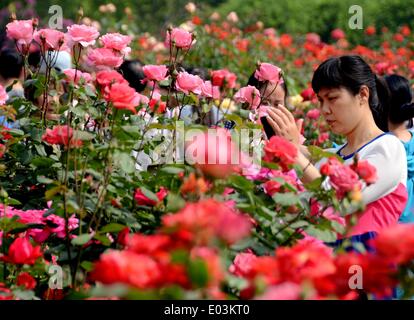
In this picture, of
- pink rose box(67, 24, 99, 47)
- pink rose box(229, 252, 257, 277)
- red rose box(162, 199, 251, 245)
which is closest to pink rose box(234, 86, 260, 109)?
pink rose box(67, 24, 99, 47)

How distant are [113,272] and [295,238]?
77 centimetres

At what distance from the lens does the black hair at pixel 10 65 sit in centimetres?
440

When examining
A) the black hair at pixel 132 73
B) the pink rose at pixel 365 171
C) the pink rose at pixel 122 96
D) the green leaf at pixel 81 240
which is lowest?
the green leaf at pixel 81 240

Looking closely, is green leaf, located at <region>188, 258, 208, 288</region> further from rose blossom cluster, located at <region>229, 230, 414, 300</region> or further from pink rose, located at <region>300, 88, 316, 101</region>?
pink rose, located at <region>300, 88, 316, 101</region>

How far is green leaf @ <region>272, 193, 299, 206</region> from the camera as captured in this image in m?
1.78

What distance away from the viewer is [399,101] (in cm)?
363

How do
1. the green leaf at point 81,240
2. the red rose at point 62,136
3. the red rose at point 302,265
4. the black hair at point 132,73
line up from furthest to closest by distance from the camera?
1. the black hair at point 132,73
2. the red rose at point 62,136
3. the green leaf at point 81,240
4. the red rose at point 302,265

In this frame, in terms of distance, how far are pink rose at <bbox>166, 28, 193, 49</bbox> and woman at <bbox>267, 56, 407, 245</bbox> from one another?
0.46 meters

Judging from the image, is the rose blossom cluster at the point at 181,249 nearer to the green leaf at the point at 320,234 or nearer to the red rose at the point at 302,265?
the red rose at the point at 302,265

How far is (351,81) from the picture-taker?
7.82ft

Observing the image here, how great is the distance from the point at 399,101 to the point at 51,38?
1763mm

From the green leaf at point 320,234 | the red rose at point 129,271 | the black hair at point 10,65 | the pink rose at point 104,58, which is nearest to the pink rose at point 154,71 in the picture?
the pink rose at point 104,58

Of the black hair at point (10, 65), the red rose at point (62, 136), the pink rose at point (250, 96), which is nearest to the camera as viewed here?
the red rose at point (62, 136)
